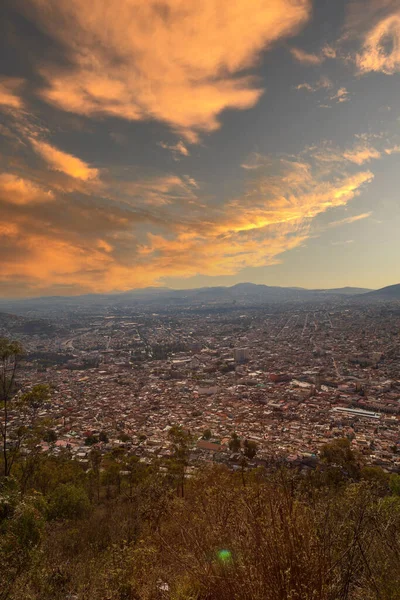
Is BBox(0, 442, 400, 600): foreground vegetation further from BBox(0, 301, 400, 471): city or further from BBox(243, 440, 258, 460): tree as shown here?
BBox(243, 440, 258, 460): tree

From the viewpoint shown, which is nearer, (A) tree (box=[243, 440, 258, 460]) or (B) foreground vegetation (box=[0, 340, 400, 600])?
(B) foreground vegetation (box=[0, 340, 400, 600])

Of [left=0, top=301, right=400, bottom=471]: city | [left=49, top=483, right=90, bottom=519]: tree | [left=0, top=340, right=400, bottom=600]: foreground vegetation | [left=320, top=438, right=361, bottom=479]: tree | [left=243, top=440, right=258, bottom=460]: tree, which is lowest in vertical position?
[left=0, top=301, right=400, bottom=471]: city

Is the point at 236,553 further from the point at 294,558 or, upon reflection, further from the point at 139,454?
the point at 139,454

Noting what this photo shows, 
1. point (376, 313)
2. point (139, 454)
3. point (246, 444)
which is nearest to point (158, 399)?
point (139, 454)

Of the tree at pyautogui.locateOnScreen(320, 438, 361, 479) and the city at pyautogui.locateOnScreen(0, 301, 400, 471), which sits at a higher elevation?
the tree at pyautogui.locateOnScreen(320, 438, 361, 479)

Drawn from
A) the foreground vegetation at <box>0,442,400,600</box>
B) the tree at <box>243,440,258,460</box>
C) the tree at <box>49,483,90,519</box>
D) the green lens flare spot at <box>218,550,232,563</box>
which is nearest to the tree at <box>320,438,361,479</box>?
the tree at <box>243,440,258,460</box>

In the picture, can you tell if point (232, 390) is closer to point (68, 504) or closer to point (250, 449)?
point (250, 449)

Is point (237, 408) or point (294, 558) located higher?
point (294, 558)

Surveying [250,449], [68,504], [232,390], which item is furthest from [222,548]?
[232,390]
